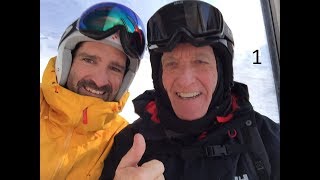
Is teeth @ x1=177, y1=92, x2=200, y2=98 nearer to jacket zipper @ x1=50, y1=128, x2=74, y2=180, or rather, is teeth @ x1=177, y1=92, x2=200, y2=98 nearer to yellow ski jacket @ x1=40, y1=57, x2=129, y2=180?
yellow ski jacket @ x1=40, y1=57, x2=129, y2=180

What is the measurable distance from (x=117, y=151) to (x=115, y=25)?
442mm

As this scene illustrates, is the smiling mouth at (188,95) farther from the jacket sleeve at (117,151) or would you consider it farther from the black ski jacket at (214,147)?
the jacket sleeve at (117,151)

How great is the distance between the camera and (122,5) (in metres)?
1.36

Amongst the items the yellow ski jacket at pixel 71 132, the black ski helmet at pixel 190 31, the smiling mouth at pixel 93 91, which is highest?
the black ski helmet at pixel 190 31

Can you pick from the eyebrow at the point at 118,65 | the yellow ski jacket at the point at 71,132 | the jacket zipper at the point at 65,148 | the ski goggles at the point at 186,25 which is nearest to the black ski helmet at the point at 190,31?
the ski goggles at the point at 186,25

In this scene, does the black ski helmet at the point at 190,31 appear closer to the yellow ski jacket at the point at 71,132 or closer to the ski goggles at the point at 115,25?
the ski goggles at the point at 115,25

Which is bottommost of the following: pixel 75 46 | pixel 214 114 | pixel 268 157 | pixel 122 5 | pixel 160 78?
pixel 268 157

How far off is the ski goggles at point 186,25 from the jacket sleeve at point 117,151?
319 mm

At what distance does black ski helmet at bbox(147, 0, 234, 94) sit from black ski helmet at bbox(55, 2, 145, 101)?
5cm

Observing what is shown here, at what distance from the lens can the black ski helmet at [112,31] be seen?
4.37 ft

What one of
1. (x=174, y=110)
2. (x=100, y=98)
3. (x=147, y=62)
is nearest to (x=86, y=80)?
(x=100, y=98)

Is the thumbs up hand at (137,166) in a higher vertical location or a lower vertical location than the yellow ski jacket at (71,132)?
lower
